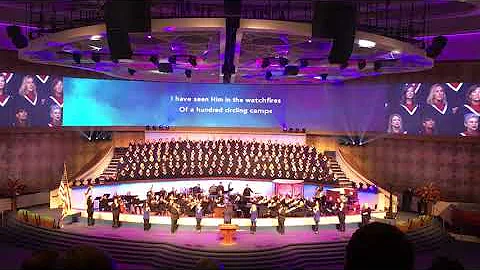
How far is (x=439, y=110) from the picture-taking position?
21062 millimetres

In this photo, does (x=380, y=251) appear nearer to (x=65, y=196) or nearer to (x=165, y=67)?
(x=65, y=196)

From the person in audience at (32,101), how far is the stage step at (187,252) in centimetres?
680

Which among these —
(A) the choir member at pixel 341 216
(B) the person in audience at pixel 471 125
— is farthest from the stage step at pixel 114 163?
(B) the person in audience at pixel 471 125

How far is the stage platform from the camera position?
1345 centimetres

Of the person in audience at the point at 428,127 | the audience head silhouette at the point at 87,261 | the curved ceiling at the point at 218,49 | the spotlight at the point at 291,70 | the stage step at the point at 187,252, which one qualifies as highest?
the curved ceiling at the point at 218,49

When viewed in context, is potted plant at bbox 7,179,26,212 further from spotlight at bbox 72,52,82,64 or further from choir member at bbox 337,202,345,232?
choir member at bbox 337,202,345,232

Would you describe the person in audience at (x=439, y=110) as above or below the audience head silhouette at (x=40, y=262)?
above

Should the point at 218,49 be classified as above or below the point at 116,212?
above

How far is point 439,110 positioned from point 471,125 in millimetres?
1388

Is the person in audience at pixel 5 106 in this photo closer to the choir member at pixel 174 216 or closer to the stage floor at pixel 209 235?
the stage floor at pixel 209 235

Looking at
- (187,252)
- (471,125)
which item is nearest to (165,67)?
(187,252)

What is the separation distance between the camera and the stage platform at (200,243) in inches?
529

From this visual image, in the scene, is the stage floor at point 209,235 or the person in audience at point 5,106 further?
the person in audience at point 5,106

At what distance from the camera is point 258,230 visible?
15945mm
